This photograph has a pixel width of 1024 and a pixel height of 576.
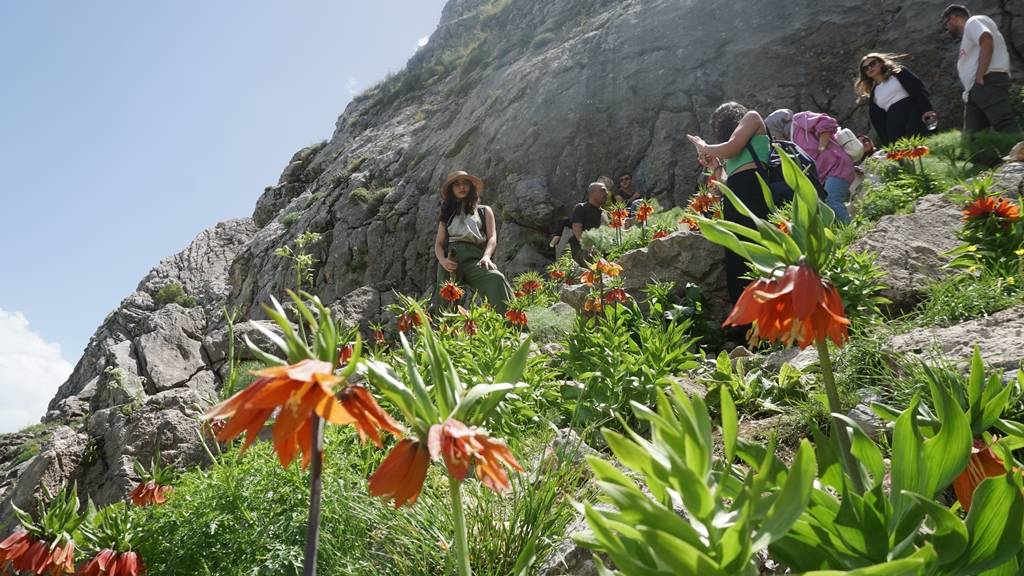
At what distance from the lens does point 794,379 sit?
3098 mm

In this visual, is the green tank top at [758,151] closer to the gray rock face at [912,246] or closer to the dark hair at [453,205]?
the gray rock face at [912,246]

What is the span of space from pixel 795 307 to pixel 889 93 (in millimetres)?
7706

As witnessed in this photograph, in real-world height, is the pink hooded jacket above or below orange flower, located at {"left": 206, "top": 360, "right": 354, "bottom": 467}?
below

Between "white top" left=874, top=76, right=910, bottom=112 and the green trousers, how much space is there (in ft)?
16.7

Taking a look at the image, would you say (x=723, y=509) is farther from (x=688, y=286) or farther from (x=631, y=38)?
(x=631, y=38)

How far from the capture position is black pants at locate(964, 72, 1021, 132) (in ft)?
22.7

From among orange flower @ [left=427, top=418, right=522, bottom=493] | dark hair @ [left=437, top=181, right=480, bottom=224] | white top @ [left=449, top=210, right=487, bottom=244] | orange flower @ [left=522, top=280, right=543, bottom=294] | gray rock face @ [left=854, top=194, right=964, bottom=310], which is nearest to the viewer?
orange flower @ [left=427, top=418, right=522, bottom=493]

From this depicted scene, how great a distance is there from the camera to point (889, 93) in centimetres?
744

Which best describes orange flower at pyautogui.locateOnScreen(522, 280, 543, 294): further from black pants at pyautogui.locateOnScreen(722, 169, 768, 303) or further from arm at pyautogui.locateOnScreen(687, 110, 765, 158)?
arm at pyautogui.locateOnScreen(687, 110, 765, 158)

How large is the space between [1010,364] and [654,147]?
1299 cm

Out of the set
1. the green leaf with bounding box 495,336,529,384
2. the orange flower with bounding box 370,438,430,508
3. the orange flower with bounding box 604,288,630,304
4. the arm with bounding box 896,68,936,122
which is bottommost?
the arm with bounding box 896,68,936,122

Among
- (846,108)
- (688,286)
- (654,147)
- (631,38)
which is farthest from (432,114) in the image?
(688,286)

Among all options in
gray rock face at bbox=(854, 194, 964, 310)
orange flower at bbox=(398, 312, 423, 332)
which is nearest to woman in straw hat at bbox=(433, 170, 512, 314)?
orange flower at bbox=(398, 312, 423, 332)

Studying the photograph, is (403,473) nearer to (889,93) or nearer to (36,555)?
(36,555)
